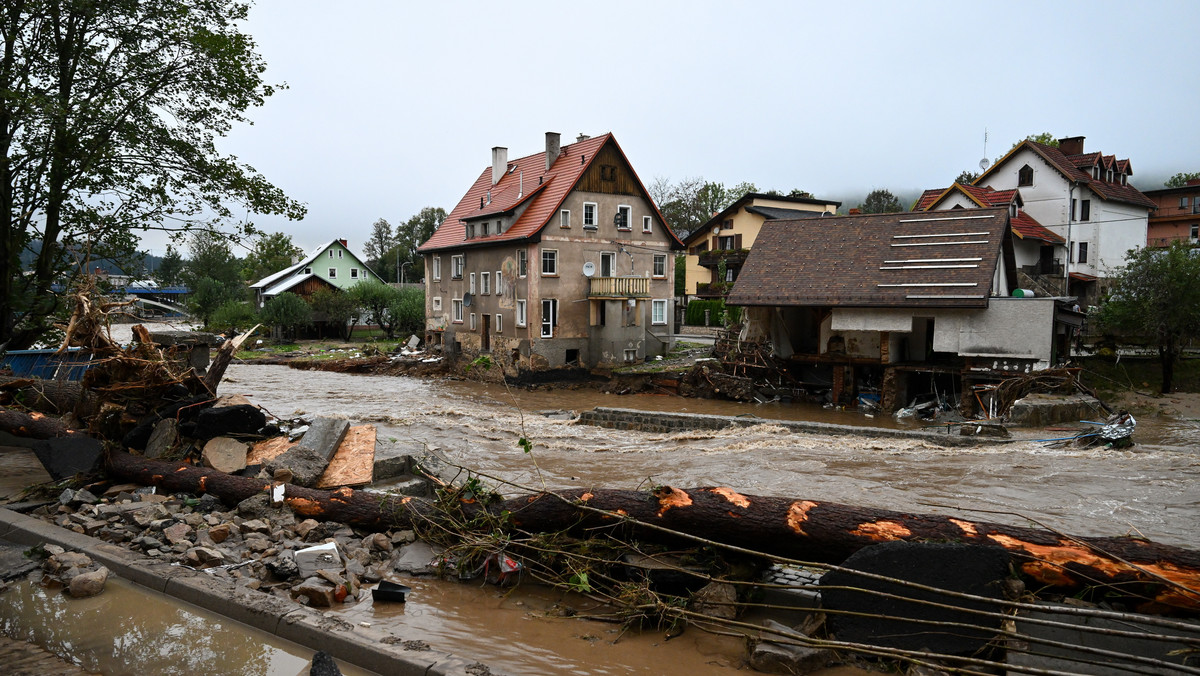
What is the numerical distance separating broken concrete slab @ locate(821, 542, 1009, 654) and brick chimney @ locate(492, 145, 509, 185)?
1483 inches

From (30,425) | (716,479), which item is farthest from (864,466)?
(30,425)

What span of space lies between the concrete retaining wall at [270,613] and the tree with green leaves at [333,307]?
160 feet

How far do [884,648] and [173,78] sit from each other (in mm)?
16812

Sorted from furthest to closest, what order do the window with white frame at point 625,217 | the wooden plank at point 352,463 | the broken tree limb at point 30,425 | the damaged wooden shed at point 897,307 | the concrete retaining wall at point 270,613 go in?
the window with white frame at point 625,217
the damaged wooden shed at point 897,307
the broken tree limb at point 30,425
the wooden plank at point 352,463
the concrete retaining wall at point 270,613

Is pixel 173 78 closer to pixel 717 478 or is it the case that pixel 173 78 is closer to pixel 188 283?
pixel 717 478

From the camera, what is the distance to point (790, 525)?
20.0 feet

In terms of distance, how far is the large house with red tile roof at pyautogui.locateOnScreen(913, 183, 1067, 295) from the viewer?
36.8 meters

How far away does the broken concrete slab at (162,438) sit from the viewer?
9.59 meters

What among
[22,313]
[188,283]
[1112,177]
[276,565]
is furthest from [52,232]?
[188,283]

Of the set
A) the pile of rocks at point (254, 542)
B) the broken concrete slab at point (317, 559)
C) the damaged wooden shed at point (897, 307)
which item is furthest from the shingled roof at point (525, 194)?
the broken concrete slab at point (317, 559)

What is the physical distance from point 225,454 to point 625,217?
94.9 feet

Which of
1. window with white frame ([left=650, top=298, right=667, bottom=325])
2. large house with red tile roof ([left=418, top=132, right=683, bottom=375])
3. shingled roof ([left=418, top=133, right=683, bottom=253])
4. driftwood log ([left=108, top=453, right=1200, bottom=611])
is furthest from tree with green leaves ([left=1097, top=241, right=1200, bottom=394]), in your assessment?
driftwood log ([left=108, top=453, right=1200, bottom=611])

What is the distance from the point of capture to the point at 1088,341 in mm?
33031

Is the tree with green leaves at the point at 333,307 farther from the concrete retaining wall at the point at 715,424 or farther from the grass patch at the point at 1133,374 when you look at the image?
the grass patch at the point at 1133,374
